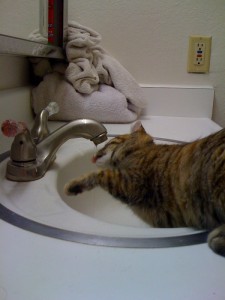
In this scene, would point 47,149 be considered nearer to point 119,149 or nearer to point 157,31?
point 119,149

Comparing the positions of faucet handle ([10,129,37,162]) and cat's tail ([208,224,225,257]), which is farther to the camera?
faucet handle ([10,129,37,162])

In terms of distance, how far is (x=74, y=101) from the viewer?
1163 millimetres

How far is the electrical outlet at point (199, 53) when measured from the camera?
1347 millimetres

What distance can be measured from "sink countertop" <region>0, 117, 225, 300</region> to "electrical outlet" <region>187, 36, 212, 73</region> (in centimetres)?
107

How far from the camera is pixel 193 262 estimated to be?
0.39 metres

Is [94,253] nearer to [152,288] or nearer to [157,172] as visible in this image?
[152,288]

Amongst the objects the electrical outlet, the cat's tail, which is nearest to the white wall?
the electrical outlet

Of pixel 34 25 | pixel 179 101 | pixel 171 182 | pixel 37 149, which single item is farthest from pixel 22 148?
pixel 179 101

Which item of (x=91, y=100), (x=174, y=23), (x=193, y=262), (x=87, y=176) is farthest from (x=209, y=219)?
(x=174, y=23)

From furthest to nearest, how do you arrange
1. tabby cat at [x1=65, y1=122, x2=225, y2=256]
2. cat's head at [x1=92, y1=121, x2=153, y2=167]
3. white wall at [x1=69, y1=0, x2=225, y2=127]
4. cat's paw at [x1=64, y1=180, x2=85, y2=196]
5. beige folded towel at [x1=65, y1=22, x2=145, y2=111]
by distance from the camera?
white wall at [x1=69, y1=0, x2=225, y2=127]
beige folded towel at [x1=65, y1=22, x2=145, y2=111]
cat's head at [x1=92, y1=121, x2=153, y2=167]
cat's paw at [x1=64, y1=180, x2=85, y2=196]
tabby cat at [x1=65, y1=122, x2=225, y2=256]

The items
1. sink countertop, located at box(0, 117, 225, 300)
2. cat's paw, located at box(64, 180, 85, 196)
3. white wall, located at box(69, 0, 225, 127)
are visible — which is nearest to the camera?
sink countertop, located at box(0, 117, 225, 300)

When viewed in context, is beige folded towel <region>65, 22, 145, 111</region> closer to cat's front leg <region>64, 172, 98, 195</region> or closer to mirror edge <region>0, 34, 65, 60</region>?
mirror edge <region>0, 34, 65, 60</region>

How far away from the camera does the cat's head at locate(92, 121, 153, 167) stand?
2.95 feet

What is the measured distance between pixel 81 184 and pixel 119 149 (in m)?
0.21
